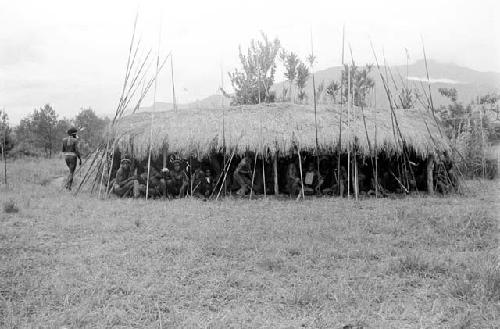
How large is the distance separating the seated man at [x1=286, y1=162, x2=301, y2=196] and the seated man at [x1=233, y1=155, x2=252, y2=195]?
100 centimetres

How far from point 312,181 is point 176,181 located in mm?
3513

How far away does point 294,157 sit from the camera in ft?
40.3

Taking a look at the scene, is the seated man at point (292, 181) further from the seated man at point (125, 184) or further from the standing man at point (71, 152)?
the standing man at point (71, 152)

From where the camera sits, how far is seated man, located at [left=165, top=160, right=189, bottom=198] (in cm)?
1112

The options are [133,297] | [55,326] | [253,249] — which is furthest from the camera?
[253,249]

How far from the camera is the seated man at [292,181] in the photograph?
11.4 metres

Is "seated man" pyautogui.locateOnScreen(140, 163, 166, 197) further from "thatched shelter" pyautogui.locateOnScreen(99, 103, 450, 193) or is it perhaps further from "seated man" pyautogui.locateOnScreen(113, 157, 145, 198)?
"thatched shelter" pyautogui.locateOnScreen(99, 103, 450, 193)

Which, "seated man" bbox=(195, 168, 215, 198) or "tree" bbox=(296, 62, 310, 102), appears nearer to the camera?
"seated man" bbox=(195, 168, 215, 198)

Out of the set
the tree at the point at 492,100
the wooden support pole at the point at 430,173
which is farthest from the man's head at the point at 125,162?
the tree at the point at 492,100

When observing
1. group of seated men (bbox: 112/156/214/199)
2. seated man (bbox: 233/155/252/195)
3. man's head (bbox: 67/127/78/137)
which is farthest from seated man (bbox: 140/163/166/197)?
man's head (bbox: 67/127/78/137)

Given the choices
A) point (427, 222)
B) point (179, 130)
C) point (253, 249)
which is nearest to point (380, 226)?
point (427, 222)

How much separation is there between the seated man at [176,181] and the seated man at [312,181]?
3.10m

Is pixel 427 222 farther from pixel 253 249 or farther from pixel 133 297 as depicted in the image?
pixel 133 297

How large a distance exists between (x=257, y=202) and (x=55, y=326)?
667cm
